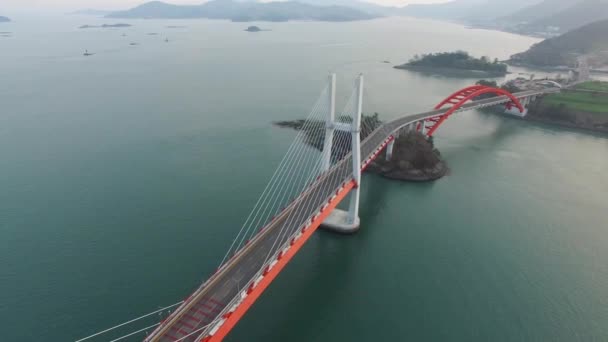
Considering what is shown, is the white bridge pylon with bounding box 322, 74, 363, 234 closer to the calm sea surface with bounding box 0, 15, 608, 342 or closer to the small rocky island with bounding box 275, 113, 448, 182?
the calm sea surface with bounding box 0, 15, 608, 342

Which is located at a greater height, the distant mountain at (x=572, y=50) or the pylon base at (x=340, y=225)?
the distant mountain at (x=572, y=50)

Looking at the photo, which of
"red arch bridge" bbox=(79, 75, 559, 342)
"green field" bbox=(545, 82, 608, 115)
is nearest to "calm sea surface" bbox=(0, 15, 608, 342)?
"red arch bridge" bbox=(79, 75, 559, 342)

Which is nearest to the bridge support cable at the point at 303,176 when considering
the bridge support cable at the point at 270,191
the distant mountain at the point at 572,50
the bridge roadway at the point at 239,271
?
the bridge support cable at the point at 270,191

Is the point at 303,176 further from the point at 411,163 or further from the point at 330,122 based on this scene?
the point at 411,163

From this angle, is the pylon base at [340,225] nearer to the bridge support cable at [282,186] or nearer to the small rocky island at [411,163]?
the bridge support cable at [282,186]

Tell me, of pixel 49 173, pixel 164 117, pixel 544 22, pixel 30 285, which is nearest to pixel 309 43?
pixel 164 117

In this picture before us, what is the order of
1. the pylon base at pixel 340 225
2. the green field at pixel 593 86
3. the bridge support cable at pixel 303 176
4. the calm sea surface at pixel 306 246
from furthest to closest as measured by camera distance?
the green field at pixel 593 86 → the bridge support cable at pixel 303 176 → the pylon base at pixel 340 225 → the calm sea surface at pixel 306 246

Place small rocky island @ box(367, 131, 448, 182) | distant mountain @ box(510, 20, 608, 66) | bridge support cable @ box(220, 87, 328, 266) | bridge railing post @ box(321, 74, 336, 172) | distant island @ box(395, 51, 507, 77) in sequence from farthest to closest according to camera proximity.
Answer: distant mountain @ box(510, 20, 608, 66) → distant island @ box(395, 51, 507, 77) → small rocky island @ box(367, 131, 448, 182) → bridge support cable @ box(220, 87, 328, 266) → bridge railing post @ box(321, 74, 336, 172)
